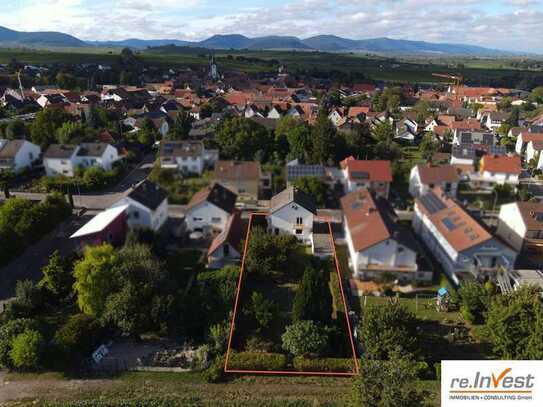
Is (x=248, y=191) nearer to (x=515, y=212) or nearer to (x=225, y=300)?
(x=225, y=300)

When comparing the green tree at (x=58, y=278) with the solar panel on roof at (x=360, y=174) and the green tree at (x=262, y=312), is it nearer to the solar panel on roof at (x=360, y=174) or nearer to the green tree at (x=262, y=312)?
the green tree at (x=262, y=312)

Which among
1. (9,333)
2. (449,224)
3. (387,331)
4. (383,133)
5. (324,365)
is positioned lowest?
(324,365)

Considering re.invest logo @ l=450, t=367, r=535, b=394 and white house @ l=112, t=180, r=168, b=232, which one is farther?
white house @ l=112, t=180, r=168, b=232

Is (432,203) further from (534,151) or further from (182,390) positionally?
(534,151)

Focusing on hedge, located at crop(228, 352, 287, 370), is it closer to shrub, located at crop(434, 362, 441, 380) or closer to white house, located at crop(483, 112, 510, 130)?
shrub, located at crop(434, 362, 441, 380)

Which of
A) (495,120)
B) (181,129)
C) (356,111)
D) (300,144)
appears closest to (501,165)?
(300,144)

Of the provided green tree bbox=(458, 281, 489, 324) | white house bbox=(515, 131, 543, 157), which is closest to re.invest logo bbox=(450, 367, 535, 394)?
green tree bbox=(458, 281, 489, 324)
